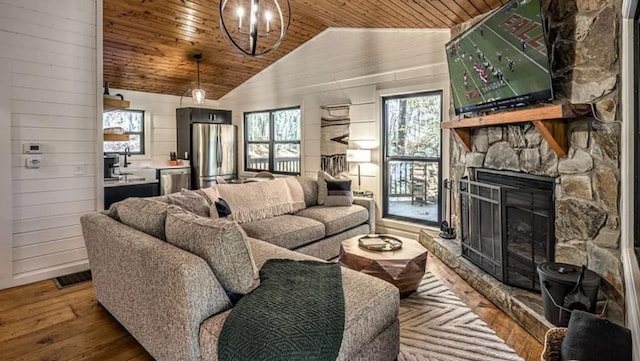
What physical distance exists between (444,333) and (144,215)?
216 centimetres

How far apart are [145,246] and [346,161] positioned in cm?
385

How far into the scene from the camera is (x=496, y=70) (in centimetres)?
303

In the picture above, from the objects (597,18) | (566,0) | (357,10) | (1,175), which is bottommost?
(1,175)

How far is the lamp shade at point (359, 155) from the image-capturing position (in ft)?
16.9

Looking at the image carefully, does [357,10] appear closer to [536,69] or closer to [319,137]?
[319,137]

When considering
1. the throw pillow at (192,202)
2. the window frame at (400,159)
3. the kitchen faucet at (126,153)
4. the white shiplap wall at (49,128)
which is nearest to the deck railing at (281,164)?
the window frame at (400,159)

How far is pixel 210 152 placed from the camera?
6.91 m

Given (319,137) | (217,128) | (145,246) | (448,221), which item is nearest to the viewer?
(145,246)

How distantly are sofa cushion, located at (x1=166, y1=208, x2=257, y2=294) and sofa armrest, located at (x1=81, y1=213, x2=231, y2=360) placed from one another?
0.05 m

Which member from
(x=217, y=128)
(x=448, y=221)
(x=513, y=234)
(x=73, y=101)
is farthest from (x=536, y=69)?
(x=217, y=128)

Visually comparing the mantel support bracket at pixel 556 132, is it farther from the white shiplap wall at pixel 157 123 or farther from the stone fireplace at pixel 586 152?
the white shiplap wall at pixel 157 123

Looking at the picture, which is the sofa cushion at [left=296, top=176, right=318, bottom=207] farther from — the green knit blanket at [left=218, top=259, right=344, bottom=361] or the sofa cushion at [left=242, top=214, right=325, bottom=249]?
the green knit blanket at [left=218, top=259, right=344, bottom=361]

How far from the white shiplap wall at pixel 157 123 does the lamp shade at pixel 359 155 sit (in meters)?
3.77

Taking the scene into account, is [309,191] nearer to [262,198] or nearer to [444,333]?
[262,198]
